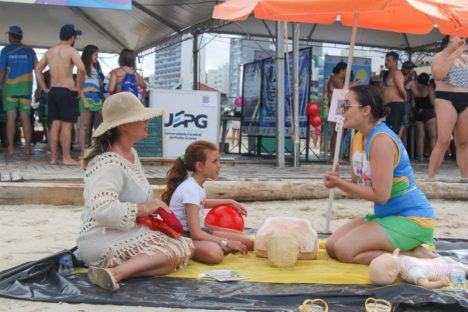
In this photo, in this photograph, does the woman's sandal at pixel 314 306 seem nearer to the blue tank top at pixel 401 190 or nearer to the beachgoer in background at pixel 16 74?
the blue tank top at pixel 401 190

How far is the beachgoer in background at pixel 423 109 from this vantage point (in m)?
11.4

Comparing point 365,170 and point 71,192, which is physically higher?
point 365,170

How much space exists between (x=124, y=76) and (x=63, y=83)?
0.91 m

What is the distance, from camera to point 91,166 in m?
3.08

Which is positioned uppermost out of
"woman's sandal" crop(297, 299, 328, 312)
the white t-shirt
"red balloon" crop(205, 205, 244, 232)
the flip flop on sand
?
the white t-shirt

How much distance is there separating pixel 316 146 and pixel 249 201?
9.34 m

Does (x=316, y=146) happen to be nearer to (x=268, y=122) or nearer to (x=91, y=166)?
(x=268, y=122)

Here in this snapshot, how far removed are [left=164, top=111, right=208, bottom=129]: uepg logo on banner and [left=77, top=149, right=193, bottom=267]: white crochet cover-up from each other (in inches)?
212

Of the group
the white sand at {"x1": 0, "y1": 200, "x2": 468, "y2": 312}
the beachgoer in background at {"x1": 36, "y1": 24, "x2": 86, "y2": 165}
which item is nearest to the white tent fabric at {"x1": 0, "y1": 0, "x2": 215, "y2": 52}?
the beachgoer in background at {"x1": 36, "y1": 24, "x2": 86, "y2": 165}

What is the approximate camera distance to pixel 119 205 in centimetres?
295

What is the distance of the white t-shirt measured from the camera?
363cm

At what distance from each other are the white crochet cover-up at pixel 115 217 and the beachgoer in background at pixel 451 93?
400 cm

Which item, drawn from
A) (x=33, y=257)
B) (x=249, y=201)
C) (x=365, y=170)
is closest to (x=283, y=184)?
(x=249, y=201)

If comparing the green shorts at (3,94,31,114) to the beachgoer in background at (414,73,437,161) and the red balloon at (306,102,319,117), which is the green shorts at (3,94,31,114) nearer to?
the red balloon at (306,102,319,117)
